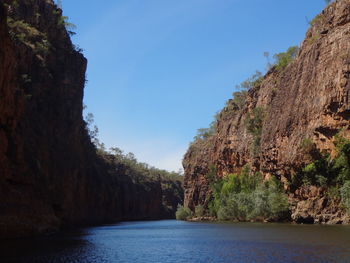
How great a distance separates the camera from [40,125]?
61.8 m

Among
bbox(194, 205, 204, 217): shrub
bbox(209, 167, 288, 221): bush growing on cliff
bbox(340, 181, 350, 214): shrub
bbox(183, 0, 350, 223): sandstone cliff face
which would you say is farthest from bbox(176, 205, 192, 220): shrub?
bbox(340, 181, 350, 214): shrub

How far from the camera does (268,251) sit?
2856cm

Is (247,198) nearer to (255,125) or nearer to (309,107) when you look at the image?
(255,125)

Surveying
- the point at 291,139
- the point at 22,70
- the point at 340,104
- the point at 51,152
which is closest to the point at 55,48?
the point at 22,70

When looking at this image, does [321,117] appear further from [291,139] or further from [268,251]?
[268,251]

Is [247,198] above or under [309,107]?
under

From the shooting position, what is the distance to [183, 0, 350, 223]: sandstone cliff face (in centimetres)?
6069

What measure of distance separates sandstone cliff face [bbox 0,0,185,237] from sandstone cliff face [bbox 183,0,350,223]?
116 ft

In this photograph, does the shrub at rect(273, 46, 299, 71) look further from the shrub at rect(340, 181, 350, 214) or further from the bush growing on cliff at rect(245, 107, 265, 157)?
the shrub at rect(340, 181, 350, 214)

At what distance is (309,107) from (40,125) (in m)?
40.9

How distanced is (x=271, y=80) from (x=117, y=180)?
65445 millimetres

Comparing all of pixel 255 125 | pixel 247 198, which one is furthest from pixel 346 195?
pixel 255 125

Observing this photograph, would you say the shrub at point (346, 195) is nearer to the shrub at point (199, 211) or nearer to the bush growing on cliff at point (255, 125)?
the bush growing on cliff at point (255, 125)

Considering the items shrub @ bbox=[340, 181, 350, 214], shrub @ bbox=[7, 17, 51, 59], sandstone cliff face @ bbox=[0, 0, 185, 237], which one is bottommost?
shrub @ bbox=[340, 181, 350, 214]
